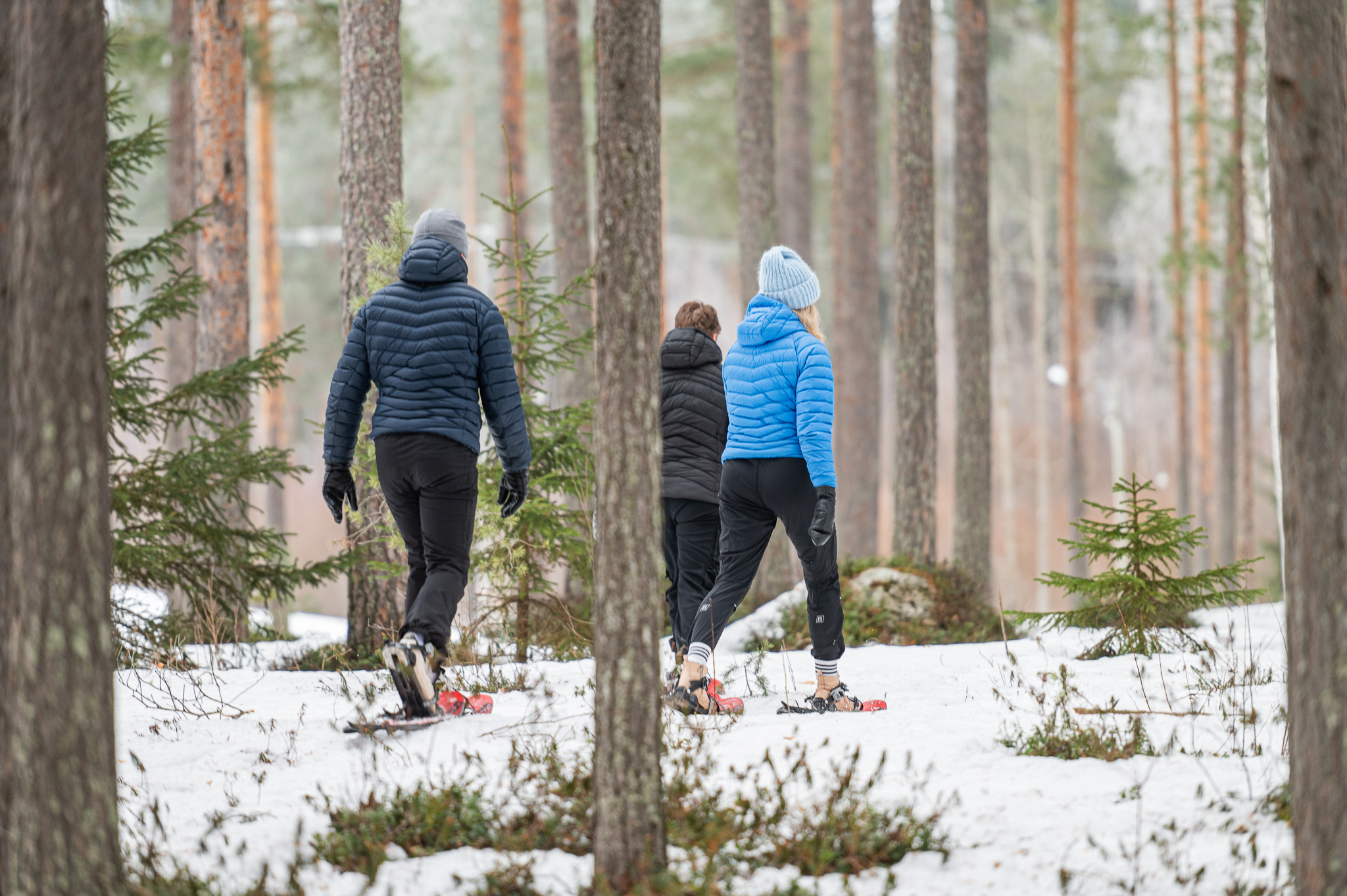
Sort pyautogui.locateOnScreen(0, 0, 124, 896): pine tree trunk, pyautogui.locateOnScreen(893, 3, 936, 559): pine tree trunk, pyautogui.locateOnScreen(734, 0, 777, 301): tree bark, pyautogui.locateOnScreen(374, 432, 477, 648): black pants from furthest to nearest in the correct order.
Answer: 1. pyautogui.locateOnScreen(734, 0, 777, 301): tree bark
2. pyautogui.locateOnScreen(893, 3, 936, 559): pine tree trunk
3. pyautogui.locateOnScreen(374, 432, 477, 648): black pants
4. pyautogui.locateOnScreen(0, 0, 124, 896): pine tree trunk

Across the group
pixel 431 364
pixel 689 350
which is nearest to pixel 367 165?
pixel 689 350

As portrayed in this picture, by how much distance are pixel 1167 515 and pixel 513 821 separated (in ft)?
13.5

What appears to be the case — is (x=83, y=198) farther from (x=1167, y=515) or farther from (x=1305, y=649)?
(x=1167, y=515)

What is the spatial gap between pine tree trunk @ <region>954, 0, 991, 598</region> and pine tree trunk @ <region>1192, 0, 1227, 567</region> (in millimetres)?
5685

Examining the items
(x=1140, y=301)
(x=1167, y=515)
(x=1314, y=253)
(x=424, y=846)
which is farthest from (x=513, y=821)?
(x=1140, y=301)

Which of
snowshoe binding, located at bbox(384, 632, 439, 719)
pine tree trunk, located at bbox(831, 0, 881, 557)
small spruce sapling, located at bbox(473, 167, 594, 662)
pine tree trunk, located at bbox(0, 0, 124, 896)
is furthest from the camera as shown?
pine tree trunk, located at bbox(831, 0, 881, 557)

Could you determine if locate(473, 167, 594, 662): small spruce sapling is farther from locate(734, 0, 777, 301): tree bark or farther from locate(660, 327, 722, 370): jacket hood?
locate(734, 0, 777, 301): tree bark

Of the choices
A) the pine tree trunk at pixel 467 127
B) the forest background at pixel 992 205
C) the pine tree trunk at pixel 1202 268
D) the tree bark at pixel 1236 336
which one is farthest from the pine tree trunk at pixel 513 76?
the pine tree trunk at pixel 467 127

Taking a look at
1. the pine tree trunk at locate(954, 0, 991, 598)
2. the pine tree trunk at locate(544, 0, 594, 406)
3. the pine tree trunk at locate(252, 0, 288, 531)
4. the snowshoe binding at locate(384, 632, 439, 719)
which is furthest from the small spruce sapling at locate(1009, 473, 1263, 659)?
the pine tree trunk at locate(252, 0, 288, 531)

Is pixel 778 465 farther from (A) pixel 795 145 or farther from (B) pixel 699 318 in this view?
(A) pixel 795 145

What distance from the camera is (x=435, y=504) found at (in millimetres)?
4832

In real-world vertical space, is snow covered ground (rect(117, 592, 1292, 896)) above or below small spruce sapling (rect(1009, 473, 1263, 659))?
below

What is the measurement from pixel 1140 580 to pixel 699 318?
116 inches

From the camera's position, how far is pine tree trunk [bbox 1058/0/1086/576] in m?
18.3
